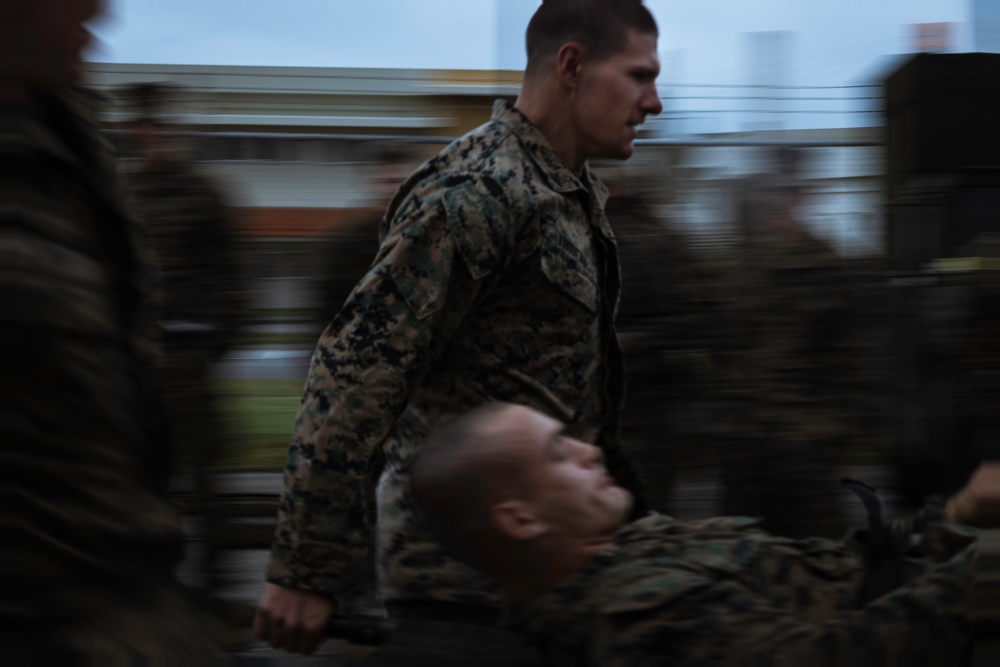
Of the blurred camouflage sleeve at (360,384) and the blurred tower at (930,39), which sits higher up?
the blurred tower at (930,39)

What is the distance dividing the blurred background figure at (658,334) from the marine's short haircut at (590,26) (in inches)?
44.9

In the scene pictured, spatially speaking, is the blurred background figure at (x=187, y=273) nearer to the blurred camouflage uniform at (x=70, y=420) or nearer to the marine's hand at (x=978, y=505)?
the blurred camouflage uniform at (x=70, y=420)

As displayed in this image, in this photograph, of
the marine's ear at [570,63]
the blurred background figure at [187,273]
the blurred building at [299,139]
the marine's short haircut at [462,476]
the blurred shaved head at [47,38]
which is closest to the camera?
the blurred shaved head at [47,38]

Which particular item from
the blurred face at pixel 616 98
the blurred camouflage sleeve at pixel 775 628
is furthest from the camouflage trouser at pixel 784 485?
the blurred face at pixel 616 98

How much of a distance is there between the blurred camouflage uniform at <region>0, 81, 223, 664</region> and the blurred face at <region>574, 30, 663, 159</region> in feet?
4.05

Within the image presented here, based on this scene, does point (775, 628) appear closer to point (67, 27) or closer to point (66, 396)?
point (66, 396)

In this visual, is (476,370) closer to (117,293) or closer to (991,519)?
(117,293)

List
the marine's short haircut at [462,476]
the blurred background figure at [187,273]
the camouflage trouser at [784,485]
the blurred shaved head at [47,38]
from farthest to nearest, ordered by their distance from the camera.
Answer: the camouflage trouser at [784,485], the blurred background figure at [187,273], the marine's short haircut at [462,476], the blurred shaved head at [47,38]

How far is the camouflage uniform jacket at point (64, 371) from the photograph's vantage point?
119cm

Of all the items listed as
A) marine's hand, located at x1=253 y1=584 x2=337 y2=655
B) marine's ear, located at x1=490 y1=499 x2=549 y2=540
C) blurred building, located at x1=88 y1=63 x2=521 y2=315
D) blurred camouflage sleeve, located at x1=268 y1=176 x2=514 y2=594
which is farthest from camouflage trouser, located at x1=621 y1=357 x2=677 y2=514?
marine's hand, located at x1=253 y1=584 x2=337 y2=655

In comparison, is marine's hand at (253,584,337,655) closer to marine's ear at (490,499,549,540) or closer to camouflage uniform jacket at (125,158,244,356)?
marine's ear at (490,499,549,540)

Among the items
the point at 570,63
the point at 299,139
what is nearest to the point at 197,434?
the point at 299,139

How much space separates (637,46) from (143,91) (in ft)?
5.49

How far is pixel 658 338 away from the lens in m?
3.59
